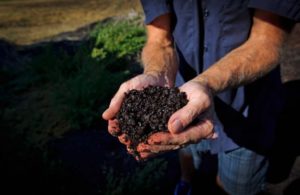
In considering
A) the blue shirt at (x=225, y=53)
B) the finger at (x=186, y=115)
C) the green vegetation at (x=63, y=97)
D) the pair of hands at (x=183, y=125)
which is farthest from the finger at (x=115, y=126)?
the green vegetation at (x=63, y=97)

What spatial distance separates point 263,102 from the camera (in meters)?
2.53

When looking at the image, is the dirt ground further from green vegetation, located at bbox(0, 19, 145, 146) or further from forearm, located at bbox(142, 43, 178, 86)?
forearm, located at bbox(142, 43, 178, 86)

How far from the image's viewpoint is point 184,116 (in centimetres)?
171

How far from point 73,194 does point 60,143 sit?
3.98 feet

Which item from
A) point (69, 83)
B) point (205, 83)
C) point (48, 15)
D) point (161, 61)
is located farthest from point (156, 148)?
point (48, 15)

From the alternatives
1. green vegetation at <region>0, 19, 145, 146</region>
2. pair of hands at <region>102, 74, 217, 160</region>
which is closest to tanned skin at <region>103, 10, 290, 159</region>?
pair of hands at <region>102, 74, 217, 160</region>

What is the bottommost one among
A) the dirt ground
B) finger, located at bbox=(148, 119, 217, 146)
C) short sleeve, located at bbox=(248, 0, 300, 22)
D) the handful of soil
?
the dirt ground

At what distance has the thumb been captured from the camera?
1.70m

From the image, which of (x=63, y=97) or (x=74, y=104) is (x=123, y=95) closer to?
(x=74, y=104)

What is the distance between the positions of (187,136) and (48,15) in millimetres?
8225

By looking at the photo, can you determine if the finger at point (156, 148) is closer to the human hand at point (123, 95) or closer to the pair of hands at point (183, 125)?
the pair of hands at point (183, 125)

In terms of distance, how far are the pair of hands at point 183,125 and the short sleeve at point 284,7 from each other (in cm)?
53

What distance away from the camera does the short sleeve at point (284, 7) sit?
6.45 feet

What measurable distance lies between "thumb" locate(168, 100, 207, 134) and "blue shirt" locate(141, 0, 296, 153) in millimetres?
680
